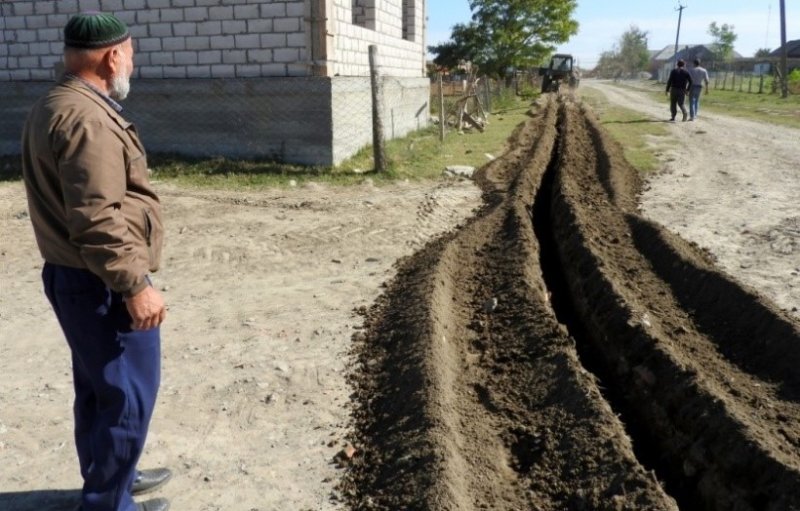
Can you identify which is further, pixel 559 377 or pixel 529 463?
pixel 559 377

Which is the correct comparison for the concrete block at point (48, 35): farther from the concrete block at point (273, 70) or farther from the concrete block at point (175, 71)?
the concrete block at point (273, 70)

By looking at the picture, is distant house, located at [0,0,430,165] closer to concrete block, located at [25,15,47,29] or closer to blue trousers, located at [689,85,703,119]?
concrete block, located at [25,15,47,29]

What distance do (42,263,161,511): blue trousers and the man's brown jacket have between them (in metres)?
0.13

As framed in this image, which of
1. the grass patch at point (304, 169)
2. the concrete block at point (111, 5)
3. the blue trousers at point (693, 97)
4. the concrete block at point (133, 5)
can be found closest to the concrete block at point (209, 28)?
the concrete block at point (133, 5)

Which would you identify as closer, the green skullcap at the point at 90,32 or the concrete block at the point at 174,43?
the green skullcap at the point at 90,32

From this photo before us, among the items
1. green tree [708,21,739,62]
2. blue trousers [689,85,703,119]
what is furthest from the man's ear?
green tree [708,21,739,62]

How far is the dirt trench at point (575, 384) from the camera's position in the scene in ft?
10.4

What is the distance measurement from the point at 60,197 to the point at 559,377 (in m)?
2.95

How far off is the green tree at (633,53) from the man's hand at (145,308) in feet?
438

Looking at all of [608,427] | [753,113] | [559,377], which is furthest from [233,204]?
[753,113]

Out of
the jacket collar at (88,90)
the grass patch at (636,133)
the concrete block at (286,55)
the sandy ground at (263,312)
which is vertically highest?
the concrete block at (286,55)

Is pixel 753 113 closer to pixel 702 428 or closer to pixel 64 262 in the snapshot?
pixel 702 428

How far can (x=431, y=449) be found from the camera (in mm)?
3232

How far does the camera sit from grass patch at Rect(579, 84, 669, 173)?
12.2 m
